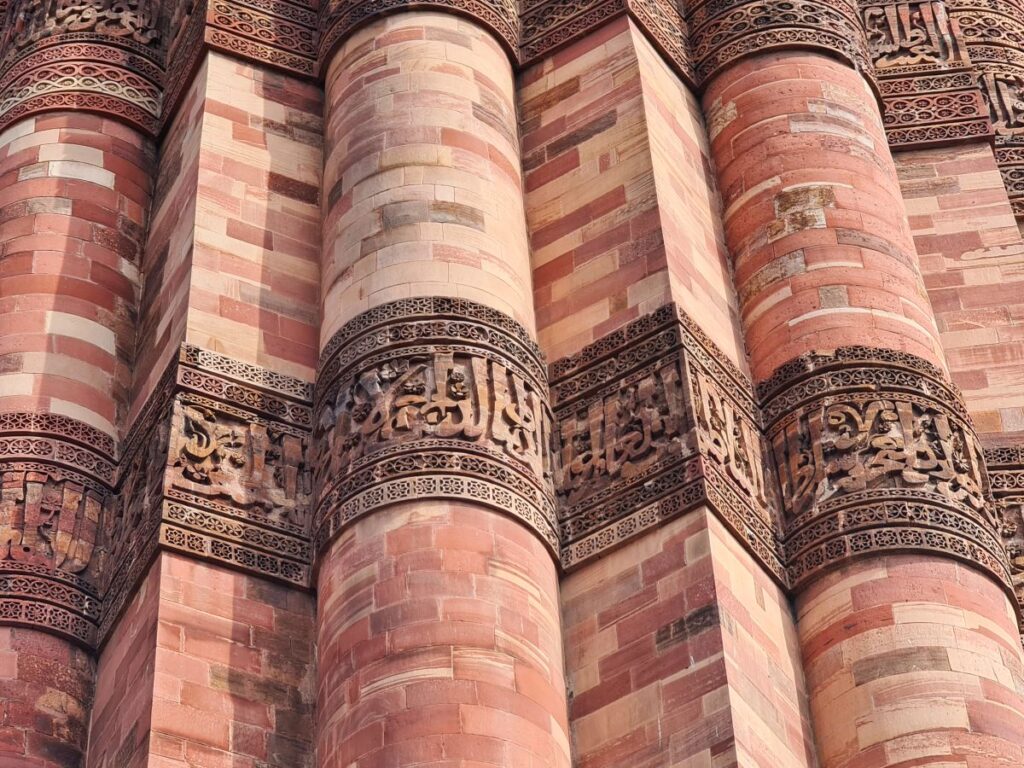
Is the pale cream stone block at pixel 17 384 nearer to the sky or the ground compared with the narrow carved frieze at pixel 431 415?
nearer to the sky

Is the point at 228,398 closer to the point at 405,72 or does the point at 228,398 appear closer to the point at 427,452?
the point at 427,452

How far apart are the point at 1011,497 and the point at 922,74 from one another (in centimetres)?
388

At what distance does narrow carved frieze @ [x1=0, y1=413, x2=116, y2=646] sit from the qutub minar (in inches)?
0.8

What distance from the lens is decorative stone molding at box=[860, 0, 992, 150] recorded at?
16.5 meters

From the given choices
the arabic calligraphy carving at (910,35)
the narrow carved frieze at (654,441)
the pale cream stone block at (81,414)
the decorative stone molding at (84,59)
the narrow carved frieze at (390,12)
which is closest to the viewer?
the narrow carved frieze at (654,441)

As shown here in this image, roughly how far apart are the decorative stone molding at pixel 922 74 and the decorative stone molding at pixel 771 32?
0.64 m

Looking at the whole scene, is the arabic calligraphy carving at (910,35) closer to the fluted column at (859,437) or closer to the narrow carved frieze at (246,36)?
the fluted column at (859,437)

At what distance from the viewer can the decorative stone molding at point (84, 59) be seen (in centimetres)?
1605

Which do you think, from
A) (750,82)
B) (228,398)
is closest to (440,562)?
(228,398)

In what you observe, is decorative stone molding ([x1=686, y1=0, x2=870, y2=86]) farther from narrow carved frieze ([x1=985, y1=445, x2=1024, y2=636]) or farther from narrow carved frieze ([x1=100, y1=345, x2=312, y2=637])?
narrow carved frieze ([x1=100, y1=345, x2=312, y2=637])

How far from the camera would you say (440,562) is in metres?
11.9

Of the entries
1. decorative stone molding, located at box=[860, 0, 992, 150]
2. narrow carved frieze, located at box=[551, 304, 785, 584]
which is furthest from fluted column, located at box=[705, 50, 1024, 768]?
decorative stone molding, located at box=[860, 0, 992, 150]

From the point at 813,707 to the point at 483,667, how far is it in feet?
5.71

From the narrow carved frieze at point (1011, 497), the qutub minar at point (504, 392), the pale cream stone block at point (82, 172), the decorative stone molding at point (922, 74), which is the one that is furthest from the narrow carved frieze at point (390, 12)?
the narrow carved frieze at point (1011, 497)
